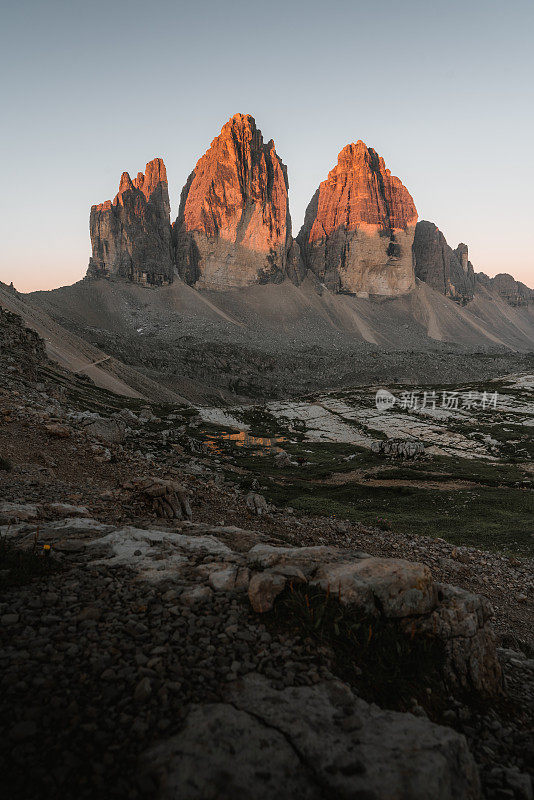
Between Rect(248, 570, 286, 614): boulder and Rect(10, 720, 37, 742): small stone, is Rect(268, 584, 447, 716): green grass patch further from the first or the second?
Rect(10, 720, 37, 742): small stone

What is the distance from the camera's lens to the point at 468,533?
19.8 meters

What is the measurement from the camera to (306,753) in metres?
3.49

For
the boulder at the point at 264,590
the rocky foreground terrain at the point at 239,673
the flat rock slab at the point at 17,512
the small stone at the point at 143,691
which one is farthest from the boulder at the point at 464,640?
the flat rock slab at the point at 17,512

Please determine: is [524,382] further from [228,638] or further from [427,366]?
[228,638]

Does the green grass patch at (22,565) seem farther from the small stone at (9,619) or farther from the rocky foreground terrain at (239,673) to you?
the small stone at (9,619)

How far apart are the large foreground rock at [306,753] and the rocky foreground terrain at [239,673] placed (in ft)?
0.05

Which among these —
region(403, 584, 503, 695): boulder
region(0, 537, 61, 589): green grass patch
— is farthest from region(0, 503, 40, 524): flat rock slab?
region(403, 584, 503, 695): boulder

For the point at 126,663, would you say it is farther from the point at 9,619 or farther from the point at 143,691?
the point at 9,619

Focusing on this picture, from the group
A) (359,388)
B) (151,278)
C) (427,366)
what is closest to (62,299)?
(151,278)

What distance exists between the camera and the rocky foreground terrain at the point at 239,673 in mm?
3227

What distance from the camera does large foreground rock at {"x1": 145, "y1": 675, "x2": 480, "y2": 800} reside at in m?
3.15

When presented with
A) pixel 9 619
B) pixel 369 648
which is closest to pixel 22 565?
pixel 9 619

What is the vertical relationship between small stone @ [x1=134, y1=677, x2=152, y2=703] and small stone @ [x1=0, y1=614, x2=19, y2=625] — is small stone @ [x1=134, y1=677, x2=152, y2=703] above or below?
above

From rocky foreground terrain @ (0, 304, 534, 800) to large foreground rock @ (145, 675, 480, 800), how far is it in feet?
0.05
